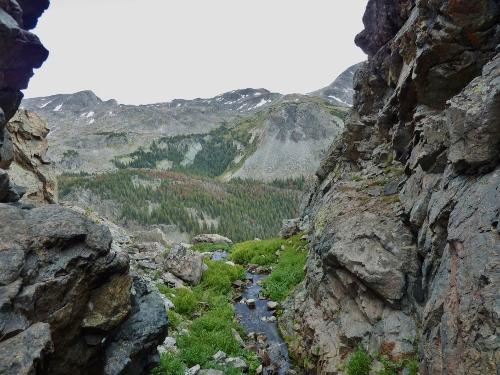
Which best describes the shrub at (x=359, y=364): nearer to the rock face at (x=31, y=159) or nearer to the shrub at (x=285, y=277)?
the shrub at (x=285, y=277)

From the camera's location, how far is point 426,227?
13.1 meters

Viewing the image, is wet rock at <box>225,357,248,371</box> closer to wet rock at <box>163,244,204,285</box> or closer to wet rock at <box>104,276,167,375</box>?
wet rock at <box>104,276,167,375</box>

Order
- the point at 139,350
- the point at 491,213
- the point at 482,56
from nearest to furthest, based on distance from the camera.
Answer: the point at 491,213, the point at 139,350, the point at 482,56

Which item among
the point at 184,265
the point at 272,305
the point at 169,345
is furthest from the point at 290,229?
the point at 169,345

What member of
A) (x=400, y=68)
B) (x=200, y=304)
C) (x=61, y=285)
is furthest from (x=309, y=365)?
(x=400, y=68)

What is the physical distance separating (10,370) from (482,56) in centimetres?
1753

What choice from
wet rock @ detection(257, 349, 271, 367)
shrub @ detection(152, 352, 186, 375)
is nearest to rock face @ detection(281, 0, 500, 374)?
wet rock @ detection(257, 349, 271, 367)

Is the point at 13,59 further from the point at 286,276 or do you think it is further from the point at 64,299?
the point at 286,276

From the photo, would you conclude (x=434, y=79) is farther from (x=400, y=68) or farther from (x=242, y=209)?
(x=242, y=209)

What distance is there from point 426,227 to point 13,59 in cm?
1740

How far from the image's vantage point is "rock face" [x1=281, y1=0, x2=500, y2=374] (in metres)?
9.08

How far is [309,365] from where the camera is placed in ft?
50.6

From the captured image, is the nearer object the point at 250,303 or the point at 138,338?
the point at 138,338

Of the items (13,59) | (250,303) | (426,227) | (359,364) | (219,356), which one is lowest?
(250,303)
